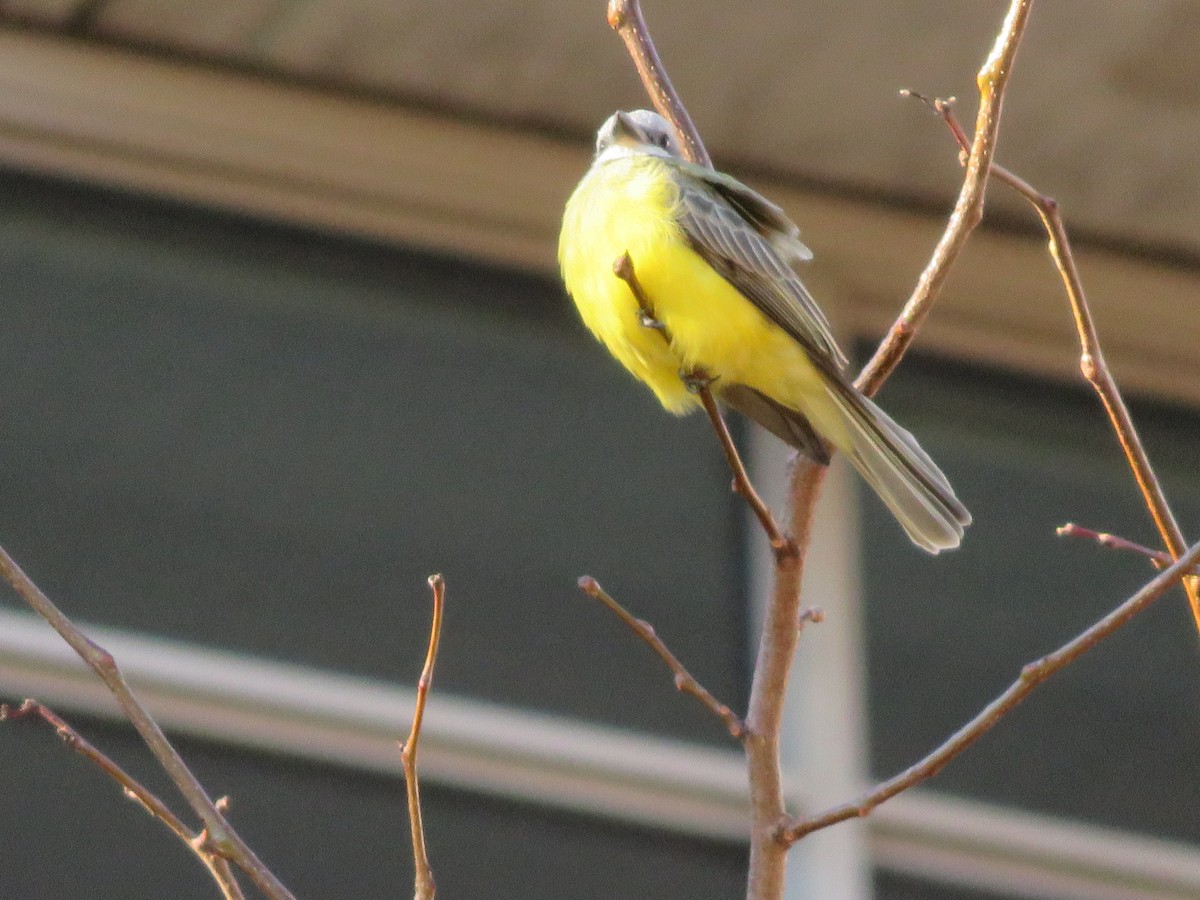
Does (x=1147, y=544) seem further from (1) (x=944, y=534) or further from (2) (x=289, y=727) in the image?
(1) (x=944, y=534)

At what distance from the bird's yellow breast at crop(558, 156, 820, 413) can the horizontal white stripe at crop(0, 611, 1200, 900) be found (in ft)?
6.43

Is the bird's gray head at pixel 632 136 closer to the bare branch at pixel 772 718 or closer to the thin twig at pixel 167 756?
the bare branch at pixel 772 718

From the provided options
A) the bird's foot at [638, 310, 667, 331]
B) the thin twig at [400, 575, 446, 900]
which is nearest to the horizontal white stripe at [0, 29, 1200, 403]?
the bird's foot at [638, 310, 667, 331]

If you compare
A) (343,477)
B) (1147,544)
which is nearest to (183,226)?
(343,477)

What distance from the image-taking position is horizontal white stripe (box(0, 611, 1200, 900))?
521cm

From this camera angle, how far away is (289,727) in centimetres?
527

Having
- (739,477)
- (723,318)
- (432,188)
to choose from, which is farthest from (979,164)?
(432,188)

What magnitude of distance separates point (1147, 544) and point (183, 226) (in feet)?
11.2

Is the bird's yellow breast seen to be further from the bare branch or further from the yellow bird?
the bare branch

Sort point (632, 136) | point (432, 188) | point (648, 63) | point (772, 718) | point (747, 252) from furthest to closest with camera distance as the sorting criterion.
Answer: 1. point (432, 188)
2. point (632, 136)
3. point (747, 252)
4. point (648, 63)
5. point (772, 718)

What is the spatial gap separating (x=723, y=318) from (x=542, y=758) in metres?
2.23

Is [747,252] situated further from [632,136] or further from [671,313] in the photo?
[632,136]

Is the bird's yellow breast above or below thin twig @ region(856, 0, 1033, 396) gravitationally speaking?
above

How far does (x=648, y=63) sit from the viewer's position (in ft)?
9.38
